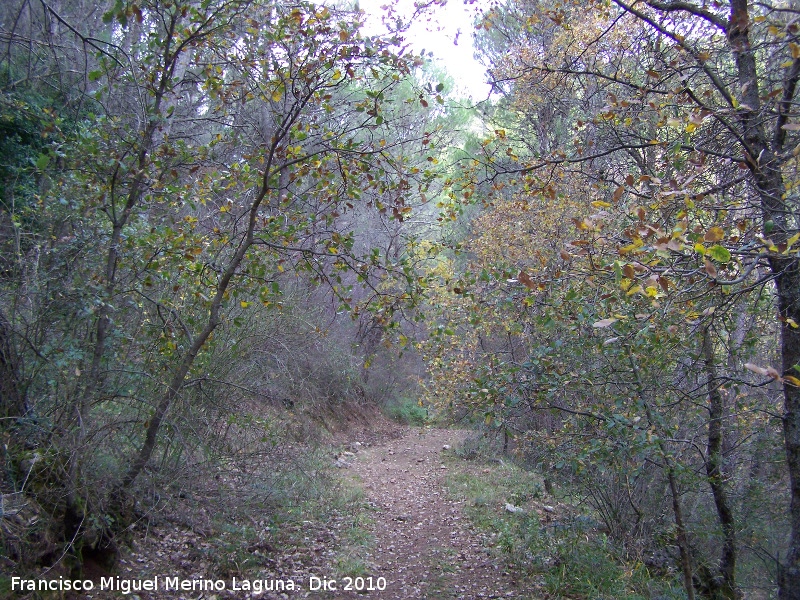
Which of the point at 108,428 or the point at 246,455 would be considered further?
the point at 246,455

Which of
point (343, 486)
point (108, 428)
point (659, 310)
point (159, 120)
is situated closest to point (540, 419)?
point (343, 486)

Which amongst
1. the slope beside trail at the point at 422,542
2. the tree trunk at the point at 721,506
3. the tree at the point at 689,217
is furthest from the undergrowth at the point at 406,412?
the tree at the point at 689,217

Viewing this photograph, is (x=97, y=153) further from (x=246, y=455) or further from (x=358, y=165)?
(x=246, y=455)

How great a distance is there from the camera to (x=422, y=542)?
778 centimetres

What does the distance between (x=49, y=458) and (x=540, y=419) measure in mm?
7198

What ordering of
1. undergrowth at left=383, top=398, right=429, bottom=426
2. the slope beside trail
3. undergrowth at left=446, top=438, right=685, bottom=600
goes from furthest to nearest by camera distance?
undergrowth at left=383, top=398, right=429, bottom=426
the slope beside trail
undergrowth at left=446, top=438, right=685, bottom=600

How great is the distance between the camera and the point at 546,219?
1052 cm

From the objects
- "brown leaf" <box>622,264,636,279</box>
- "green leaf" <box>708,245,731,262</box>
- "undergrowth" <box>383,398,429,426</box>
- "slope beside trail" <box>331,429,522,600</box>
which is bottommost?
"slope beside trail" <box>331,429,522,600</box>

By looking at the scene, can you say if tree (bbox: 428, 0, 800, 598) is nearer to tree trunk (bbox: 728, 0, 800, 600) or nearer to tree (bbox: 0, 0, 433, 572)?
tree trunk (bbox: 728, 0, 800, 600)

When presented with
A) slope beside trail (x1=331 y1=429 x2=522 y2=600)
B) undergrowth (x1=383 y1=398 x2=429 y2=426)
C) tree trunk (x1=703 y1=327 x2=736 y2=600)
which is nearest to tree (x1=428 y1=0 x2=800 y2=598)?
tree trunk (x1=703 y1=327 x2=736 y2=600)

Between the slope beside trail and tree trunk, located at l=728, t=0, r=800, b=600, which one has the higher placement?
tree trunk, located at l=728, t=0, r=800, b=600

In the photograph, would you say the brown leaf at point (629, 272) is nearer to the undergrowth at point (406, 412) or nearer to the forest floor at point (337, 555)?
the forest floor at point (337, 555)

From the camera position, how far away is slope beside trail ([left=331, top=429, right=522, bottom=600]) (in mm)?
6199

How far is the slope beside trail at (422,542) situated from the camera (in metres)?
6.20
